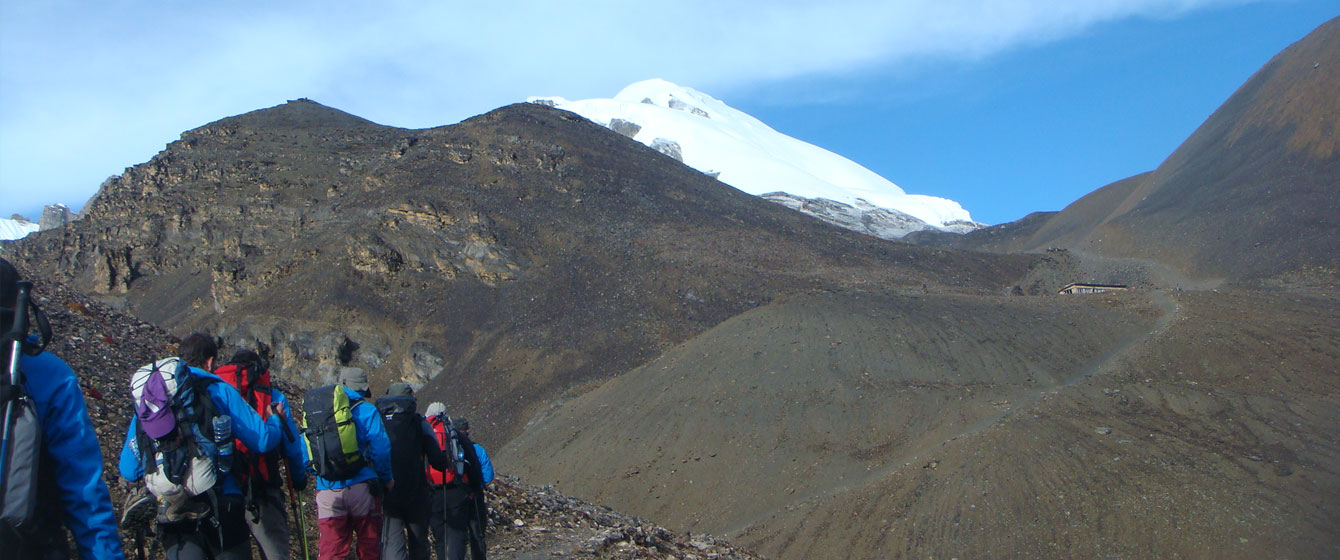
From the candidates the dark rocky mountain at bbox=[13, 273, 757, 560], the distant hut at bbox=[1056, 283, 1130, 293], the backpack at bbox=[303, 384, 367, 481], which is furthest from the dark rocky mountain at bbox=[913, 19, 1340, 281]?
the backpack at bbox=[303, 384, 367, 481]

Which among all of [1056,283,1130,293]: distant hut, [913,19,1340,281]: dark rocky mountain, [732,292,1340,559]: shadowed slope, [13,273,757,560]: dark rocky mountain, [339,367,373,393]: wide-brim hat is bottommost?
[732,292,1340,559]: shadowed slope

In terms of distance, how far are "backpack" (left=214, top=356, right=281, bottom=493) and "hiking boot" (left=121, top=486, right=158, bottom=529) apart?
448 millimetres

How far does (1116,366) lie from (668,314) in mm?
20424

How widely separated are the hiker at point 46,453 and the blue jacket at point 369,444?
90.3 inches

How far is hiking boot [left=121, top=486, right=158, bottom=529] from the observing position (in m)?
4.23

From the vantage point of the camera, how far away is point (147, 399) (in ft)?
13.5

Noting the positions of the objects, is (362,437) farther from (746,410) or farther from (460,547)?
(746,410)

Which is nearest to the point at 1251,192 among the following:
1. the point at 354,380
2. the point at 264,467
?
the point at 354,380

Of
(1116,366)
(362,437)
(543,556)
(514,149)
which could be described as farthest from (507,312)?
(362,437)

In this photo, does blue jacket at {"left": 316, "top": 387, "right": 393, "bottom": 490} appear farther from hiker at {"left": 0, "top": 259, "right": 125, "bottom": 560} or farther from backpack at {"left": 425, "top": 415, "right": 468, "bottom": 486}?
hiker at {"left": 0, "top": 259, "right": 125, "bottom": 560}

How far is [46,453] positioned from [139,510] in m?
1.25

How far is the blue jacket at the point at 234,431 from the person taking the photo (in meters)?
4.38

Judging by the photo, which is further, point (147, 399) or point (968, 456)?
point (968, 456)

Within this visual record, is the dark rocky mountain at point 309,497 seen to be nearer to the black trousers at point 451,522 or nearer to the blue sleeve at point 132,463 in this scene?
the black trousers at point 451,522
